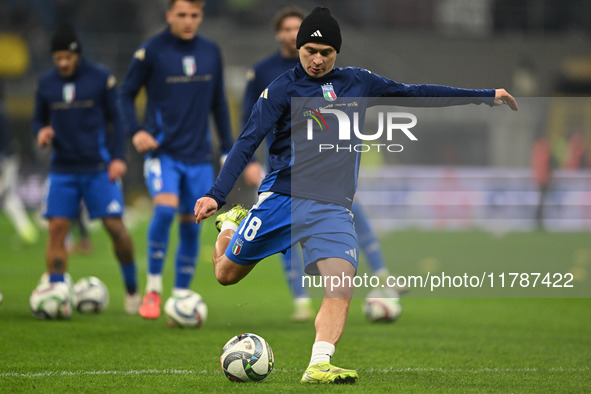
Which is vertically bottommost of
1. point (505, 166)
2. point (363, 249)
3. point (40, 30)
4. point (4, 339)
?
point (4, 339)

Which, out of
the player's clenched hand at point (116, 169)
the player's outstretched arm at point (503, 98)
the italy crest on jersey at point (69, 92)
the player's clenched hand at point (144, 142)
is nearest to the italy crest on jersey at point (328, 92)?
the player's outstretched arm at point (503, 98)

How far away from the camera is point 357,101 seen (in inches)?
199

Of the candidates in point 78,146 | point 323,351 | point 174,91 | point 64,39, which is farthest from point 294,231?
point 64,39

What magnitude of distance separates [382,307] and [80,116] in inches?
116

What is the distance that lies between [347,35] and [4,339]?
2016 centimetres

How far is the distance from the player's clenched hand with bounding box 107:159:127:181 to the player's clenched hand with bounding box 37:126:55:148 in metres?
0.54

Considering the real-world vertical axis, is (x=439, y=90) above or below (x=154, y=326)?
above

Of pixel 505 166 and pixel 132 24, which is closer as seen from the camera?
pixel 505 166

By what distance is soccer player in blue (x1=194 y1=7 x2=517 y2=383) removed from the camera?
4781 millimetres

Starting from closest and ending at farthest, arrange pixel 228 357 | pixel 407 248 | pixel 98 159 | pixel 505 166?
pixel 228 357 < pixel 98 159 < pixel 407 248 < pixel 505 166

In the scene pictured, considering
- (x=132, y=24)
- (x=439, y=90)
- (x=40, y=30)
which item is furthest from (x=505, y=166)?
(x=439, y=90)

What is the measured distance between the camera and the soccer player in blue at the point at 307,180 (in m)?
4.78

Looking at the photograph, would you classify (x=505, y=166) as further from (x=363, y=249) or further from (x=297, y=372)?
(x=297, y=372)

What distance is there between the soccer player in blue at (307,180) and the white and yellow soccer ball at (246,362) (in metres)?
0.36
